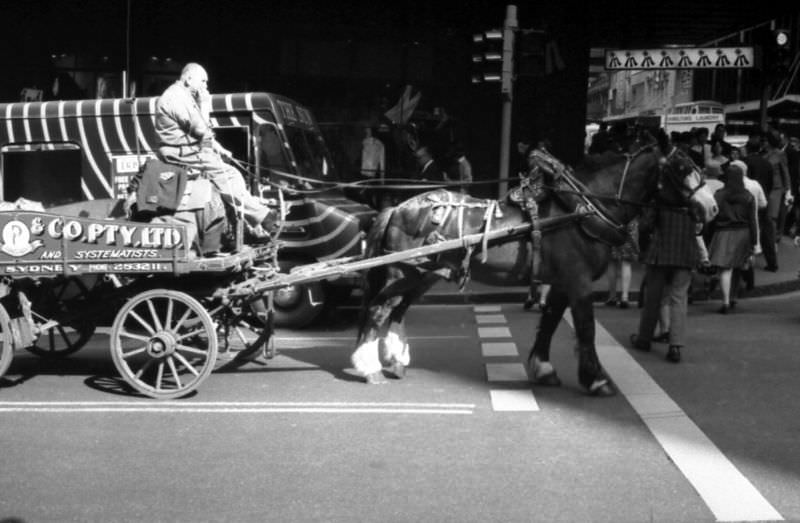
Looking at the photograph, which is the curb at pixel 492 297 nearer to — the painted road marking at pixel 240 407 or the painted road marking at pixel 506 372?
the painted road marking at pixel 506 372

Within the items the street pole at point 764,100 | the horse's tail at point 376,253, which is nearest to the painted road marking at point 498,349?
the horse's tail at point 376,253

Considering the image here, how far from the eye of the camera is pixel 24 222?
8.31m

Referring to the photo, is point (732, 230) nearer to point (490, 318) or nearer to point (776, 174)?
point (490, 318)

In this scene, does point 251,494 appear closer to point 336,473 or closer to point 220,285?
point 336,473

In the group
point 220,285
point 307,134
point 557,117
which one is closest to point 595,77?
point 557,117

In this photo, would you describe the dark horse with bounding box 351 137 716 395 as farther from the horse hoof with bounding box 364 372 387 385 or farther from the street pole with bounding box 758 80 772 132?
the street pole with bounding box 758 80 772 132

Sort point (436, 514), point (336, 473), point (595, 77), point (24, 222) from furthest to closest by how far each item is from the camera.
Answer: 1. point (595, 77)
2. point (24, 222)
3. point (336, 473)
4. point (436, 514)

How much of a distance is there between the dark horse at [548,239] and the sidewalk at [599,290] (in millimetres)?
4348

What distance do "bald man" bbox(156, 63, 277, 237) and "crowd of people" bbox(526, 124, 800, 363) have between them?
10.3ft

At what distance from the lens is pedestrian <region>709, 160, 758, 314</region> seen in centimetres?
1302

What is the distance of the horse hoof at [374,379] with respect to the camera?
886 centimetres

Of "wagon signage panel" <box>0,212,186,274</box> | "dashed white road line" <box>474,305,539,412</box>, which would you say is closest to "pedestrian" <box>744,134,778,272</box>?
"dashed white road line" <box>474,305,539,412</box>

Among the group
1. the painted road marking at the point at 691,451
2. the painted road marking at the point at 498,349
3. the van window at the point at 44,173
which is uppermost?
the van window at the point at 44,173

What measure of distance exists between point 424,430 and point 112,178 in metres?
5.77
